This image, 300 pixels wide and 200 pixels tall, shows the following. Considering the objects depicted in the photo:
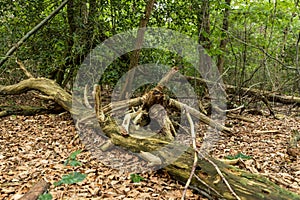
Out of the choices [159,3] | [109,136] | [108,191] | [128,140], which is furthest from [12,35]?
[108,191]

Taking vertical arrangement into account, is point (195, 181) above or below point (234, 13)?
below

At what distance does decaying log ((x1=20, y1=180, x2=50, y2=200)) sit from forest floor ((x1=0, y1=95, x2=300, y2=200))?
0.06 metres

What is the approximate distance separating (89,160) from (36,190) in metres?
0.78

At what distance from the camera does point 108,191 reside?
8.03ft

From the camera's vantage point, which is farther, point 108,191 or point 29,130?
point 29,130

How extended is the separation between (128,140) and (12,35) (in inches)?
130

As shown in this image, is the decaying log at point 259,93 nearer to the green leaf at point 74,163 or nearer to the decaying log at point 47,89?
the decaying log at point 47,89

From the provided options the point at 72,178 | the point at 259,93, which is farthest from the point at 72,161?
the point at 259,93

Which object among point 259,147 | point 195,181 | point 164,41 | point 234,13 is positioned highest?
point 234,13

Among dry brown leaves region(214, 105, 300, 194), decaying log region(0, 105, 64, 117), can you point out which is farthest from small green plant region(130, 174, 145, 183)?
decaying log region(0, 105, 64, 117)

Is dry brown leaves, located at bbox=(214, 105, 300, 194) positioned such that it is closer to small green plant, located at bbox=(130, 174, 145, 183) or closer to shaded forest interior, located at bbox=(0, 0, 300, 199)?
shaded forest interior, located at bbox=(0, 0, 300, 199)

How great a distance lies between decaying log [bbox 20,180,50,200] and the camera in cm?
226

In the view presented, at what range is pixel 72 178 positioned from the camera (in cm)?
257

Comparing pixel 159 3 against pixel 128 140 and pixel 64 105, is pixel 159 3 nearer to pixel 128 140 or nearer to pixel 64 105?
pixel 64 105
